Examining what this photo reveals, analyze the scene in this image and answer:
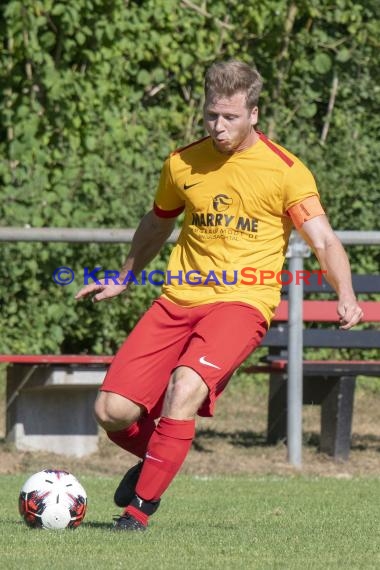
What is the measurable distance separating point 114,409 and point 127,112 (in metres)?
6.65

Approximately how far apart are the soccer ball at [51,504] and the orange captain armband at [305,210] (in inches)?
60.3

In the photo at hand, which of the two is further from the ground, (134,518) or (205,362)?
(205,362)

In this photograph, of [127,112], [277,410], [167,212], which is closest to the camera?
[167,212]

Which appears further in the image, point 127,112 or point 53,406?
point 127,112

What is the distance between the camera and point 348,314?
536 cm

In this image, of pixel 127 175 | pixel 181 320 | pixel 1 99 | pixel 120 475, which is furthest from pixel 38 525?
pixel 1 99

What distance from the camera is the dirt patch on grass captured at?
894 cm

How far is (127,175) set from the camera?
35.9 feet

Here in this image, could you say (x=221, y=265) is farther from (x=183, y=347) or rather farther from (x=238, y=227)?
(x=183, y=347)

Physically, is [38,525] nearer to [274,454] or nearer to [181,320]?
[181,320]

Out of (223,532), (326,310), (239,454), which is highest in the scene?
(223,532)

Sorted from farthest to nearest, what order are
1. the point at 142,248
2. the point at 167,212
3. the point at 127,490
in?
the point at 142,248
the point at 167,212
the point at 127,490

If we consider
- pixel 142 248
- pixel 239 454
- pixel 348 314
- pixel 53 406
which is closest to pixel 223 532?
pixel 348 314

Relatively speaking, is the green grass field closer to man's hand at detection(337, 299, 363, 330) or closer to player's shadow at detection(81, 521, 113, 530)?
player's shadow at detection(81, 521, 113, 530)
